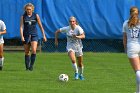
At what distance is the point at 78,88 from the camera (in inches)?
555

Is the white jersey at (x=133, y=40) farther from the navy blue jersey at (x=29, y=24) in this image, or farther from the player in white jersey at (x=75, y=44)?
the navy blue jersey at (x=29, y=24)

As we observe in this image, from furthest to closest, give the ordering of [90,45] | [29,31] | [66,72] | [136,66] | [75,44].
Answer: [90,45], [29,31], [66,72], [75,44], [136,66]

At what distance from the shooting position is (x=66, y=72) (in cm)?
1839

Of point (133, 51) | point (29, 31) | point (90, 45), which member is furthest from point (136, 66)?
point (90, 45)

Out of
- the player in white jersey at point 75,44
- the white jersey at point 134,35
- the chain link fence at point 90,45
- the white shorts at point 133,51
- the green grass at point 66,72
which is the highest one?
the white jersey at point 134,35

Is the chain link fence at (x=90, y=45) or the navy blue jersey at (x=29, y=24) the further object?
the chain link fence at (x=90, y=45)

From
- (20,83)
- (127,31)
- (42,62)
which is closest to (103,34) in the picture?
(42,62)

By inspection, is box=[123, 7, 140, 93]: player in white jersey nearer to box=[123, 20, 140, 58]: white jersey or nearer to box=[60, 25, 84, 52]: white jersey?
box=[123, 20, 140, 58]: white jersey

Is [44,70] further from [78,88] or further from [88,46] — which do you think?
[88,46]

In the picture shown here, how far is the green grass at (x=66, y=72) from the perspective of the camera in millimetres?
13969

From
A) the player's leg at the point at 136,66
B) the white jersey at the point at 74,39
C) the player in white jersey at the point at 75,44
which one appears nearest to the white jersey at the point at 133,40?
the player's leg at the point at 136,66

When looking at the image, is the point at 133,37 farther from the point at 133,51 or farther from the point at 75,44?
the point at 75,44

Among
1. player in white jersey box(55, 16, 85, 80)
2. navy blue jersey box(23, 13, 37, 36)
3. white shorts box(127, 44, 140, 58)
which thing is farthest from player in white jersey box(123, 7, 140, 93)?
navy blue jersey box(23, 13, 37, 36)

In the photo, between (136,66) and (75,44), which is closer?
(136,66)
